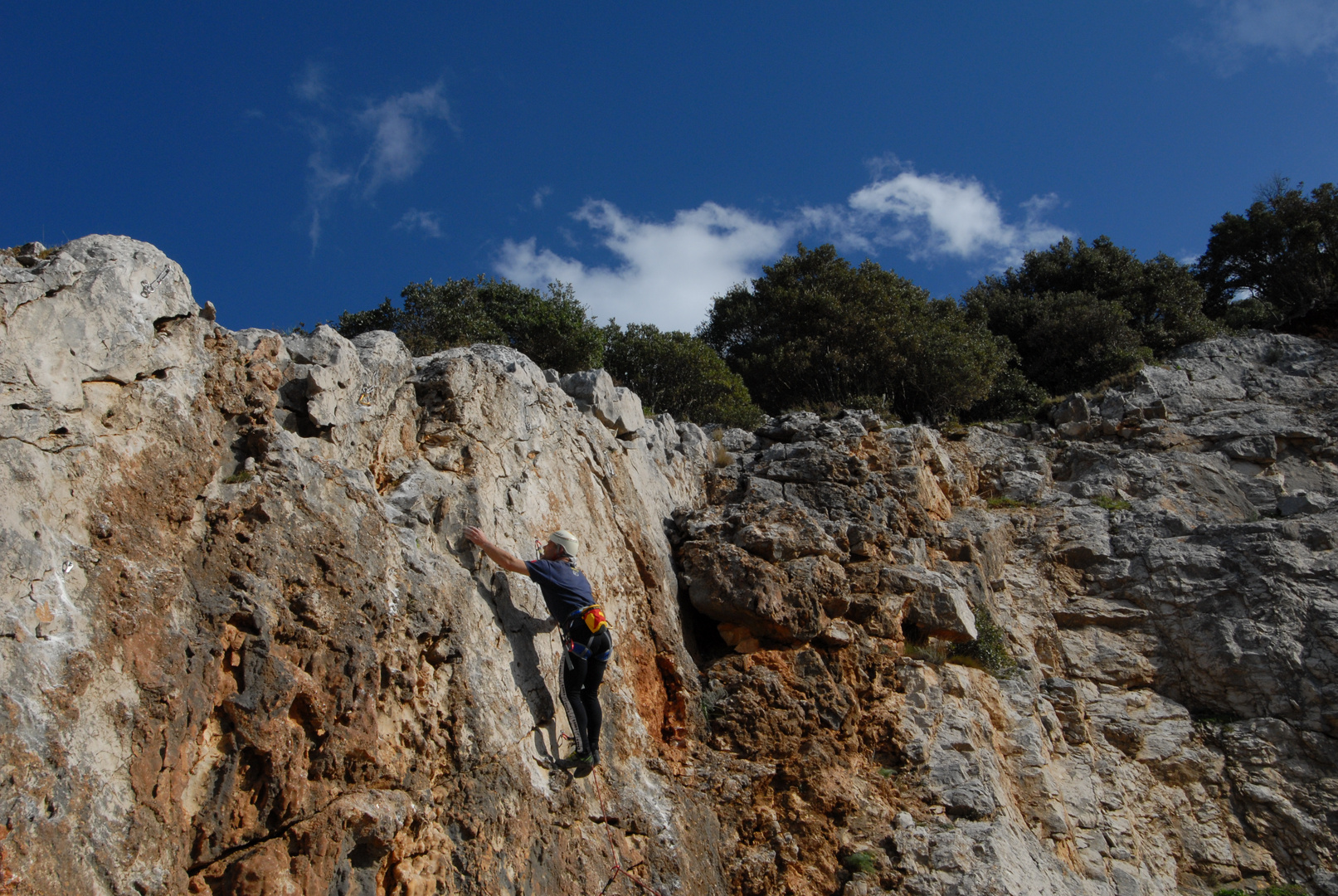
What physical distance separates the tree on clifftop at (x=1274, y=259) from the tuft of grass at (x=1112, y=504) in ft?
45.7

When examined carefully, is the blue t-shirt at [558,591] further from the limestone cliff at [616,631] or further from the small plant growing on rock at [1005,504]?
the small plant growing on rock at [1005,504]

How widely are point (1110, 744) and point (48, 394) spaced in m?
13.2

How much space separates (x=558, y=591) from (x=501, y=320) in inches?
437

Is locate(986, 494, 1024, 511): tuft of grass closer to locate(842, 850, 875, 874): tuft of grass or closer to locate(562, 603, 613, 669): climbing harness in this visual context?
locate(842, 850, 875, 874): tuft of grass

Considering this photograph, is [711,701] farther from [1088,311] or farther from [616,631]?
[1088,311]

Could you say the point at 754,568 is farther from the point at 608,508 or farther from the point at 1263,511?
the point at 1263,511

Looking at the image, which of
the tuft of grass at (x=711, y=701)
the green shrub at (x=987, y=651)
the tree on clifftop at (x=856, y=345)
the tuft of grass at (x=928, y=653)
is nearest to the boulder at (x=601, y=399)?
the tuft of grass at (x=711, y=701)

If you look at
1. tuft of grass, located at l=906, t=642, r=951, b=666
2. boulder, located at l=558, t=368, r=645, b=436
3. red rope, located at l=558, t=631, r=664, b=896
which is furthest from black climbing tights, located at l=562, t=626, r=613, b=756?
tuft of grass, located at l=906, t=642, r=951, b=666

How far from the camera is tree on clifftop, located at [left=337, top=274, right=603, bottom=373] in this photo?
17.5 metres

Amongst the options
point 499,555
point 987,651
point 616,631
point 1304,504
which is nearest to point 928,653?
point 987,651

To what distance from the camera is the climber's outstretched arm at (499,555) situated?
8156 millimetres

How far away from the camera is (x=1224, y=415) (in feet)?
60.7

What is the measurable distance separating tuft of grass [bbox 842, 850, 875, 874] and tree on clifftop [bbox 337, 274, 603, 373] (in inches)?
436

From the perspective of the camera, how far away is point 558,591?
821 centimetres
